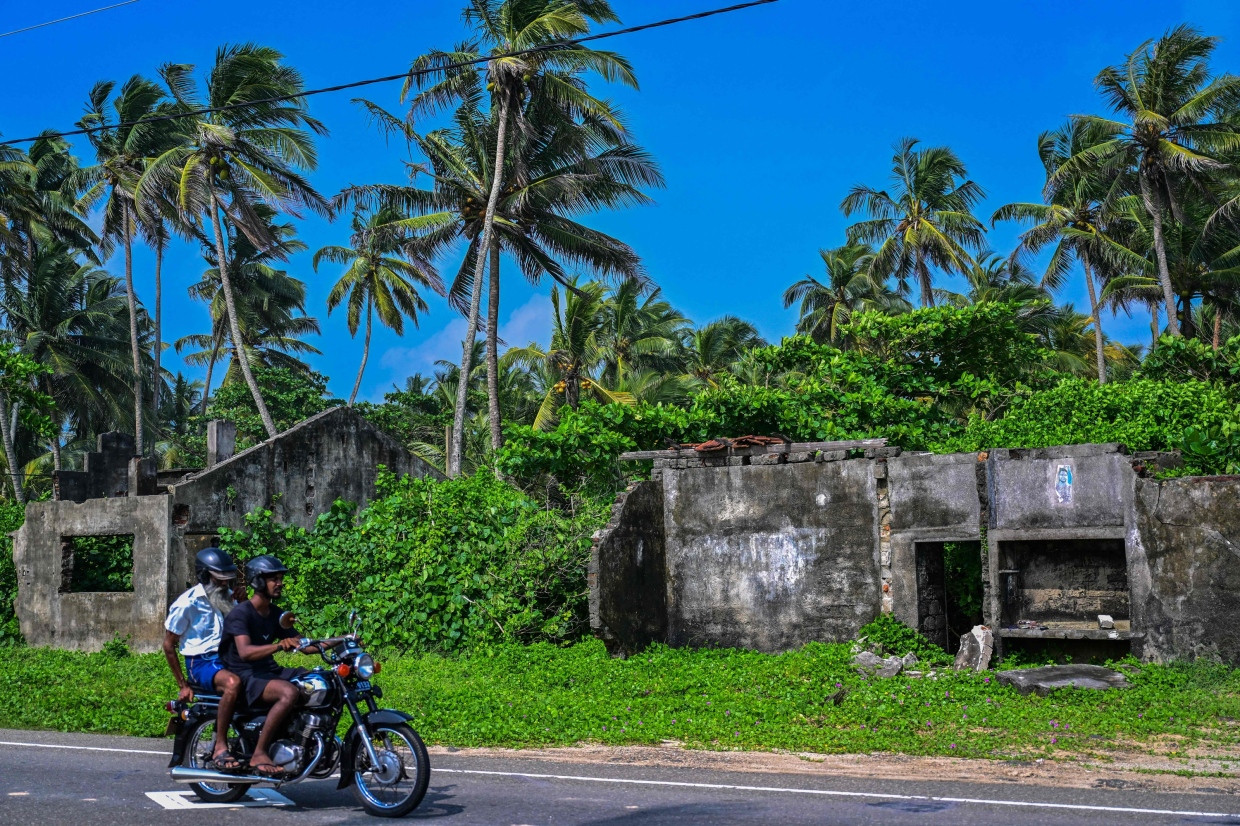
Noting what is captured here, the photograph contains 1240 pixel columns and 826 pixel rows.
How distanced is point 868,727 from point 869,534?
4.35 meters

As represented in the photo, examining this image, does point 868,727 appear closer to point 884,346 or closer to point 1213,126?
point 884,346

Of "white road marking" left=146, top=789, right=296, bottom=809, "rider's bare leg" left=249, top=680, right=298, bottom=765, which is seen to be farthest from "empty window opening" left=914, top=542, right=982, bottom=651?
"rider's bare leg" left=249, top=680, right=298, bottom=765

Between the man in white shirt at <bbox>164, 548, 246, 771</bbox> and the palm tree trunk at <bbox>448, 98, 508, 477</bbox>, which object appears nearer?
the man in white shirt at <bbox>164, 548, 246, 771</bbox>

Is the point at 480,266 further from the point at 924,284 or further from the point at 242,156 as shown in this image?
the point at 924,284

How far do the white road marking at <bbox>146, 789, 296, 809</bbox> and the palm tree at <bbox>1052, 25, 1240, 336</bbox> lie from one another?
83.7ft

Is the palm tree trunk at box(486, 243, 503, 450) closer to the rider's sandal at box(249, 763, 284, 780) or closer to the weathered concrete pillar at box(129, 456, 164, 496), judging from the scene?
the weathered concrete pillar at box(129, 456, 164, 496)

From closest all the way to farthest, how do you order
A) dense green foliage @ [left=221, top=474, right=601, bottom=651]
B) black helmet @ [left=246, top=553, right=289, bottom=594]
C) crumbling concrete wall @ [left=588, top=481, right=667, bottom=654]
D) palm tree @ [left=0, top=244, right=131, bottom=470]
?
black helmet @ [left=246, top=553, right=289, bottom=594]
crumbling concrete wall @ [left=588, top=481, right=667, bottom=654]
dense green foliage @ [left=221, top=474, right=601, bottom=651]
palm tree @ [left=0, top=244, right=131, bottom=470]

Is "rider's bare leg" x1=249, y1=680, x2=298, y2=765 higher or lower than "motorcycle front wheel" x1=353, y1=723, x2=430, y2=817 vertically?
higher

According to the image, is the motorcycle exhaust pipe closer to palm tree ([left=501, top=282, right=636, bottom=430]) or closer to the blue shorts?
the blue shorts

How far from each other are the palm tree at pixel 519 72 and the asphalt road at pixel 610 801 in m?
17.1

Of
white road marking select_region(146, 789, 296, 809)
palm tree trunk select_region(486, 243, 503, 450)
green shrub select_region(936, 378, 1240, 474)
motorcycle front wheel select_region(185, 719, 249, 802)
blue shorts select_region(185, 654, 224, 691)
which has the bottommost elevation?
white road marking select_region(146, 789, 296, 809)

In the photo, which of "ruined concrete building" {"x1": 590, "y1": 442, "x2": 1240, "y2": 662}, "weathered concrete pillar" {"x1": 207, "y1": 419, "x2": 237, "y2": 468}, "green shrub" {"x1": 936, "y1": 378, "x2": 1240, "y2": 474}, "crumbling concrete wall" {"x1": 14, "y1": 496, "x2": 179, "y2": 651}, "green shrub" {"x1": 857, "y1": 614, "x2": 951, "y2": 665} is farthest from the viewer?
"weathered concrete pillar" {"x1": 207, "y1": 419, "x2": 237, "y2": 468}

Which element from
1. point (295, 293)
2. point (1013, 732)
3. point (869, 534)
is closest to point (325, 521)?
point (869, 534)

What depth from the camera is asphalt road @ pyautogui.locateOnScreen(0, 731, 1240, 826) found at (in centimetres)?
630
